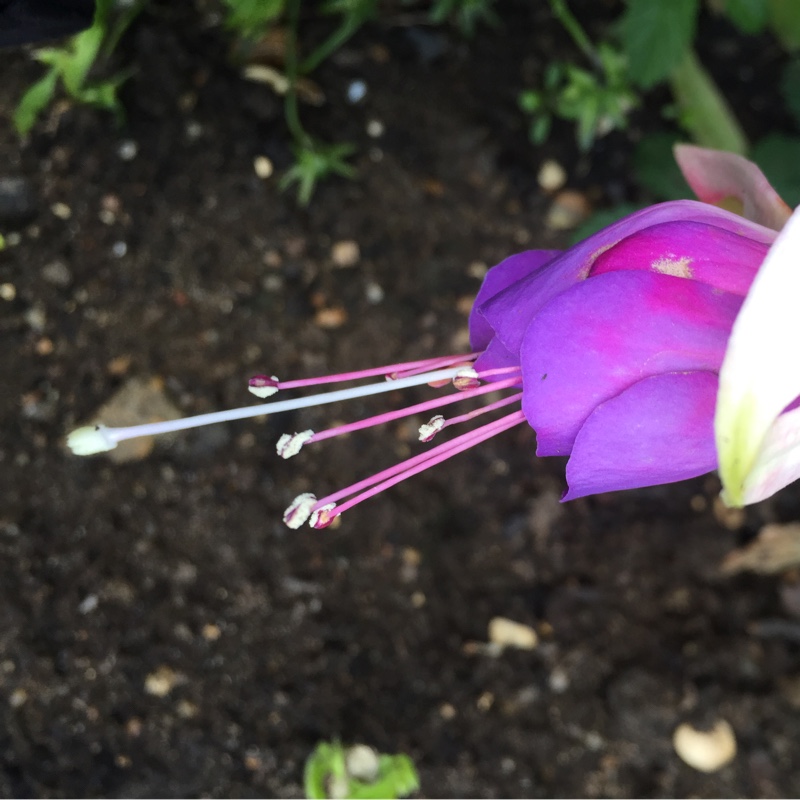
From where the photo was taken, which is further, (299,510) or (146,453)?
(146,453)

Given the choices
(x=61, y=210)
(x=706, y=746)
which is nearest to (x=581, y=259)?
(x=61, y=210)

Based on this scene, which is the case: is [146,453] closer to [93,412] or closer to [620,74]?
[93,412]

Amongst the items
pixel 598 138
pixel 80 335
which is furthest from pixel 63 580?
pixel 598 138

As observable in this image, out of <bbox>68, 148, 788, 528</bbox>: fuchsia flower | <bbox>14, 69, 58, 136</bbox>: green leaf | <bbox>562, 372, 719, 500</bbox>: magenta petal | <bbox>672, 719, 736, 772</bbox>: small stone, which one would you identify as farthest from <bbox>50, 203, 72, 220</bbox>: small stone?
<bbox>672, 719, 736, 772</bbox>: small stone

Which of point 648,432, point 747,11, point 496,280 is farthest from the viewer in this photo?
point 747,11

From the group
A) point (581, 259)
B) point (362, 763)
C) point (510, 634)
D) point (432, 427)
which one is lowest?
point (362, 763)

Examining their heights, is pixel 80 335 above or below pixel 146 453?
above

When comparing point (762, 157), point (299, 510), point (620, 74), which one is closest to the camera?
point (299, 510)

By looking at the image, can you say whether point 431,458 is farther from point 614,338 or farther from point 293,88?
point 293,88
